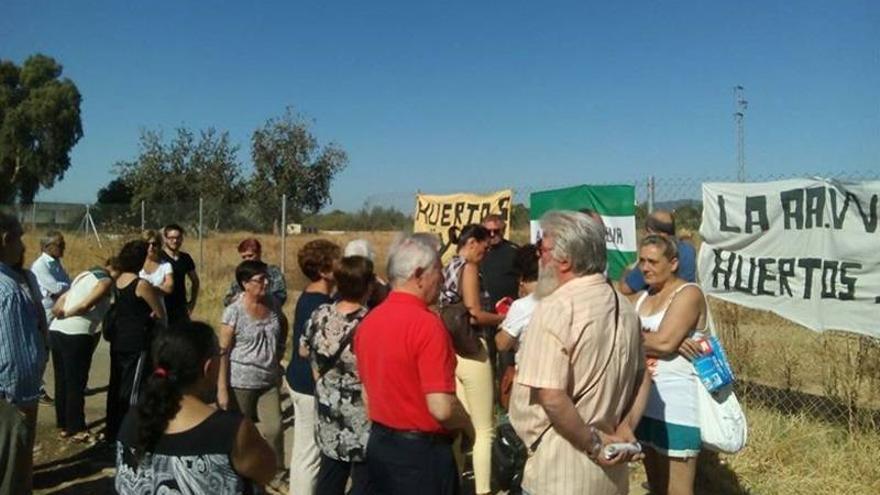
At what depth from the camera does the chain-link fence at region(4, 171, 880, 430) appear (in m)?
6.57

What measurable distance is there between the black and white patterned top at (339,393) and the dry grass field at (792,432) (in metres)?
2.50

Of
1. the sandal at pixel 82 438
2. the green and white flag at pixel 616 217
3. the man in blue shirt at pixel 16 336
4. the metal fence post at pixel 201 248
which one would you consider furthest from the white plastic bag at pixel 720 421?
the metal fence post at pixel 201 248

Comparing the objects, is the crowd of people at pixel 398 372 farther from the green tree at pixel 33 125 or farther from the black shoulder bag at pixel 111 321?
the green tree at pixel 33 125

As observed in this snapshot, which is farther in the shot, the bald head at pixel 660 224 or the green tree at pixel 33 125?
the green tree at pixel 33 125

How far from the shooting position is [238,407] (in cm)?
525

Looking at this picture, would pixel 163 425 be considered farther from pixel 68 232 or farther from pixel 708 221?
pixel 68 232

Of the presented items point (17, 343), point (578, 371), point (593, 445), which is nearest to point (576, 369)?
point (578, 371)

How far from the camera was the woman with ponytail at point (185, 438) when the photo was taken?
2459 millimetres

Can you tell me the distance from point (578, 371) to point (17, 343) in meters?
3.26

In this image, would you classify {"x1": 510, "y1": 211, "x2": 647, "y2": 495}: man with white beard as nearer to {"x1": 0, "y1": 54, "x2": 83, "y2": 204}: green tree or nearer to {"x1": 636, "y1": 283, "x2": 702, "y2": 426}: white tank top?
{"x1": 636, "y1": 283, "x2": 702, "y2": 426}: white tank top

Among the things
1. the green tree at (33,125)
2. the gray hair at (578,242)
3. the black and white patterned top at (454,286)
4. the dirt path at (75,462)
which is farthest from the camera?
the green tree at (33,125)

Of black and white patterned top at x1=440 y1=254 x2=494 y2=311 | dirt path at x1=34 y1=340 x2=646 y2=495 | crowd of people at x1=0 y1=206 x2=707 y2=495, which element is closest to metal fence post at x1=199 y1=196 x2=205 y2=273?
dirt path at x1=34 y1=340 x2=646 y2=495

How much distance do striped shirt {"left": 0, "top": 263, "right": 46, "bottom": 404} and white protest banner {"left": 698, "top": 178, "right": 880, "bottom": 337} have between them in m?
4.96

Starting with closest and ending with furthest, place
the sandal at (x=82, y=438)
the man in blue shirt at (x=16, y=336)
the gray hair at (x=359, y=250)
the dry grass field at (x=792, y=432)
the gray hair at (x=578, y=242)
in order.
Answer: the gray hair at (x=578, y=242) → the man in blue shirt at (x=16, y=336) → the gray hair at (x=359, y=250) → the dry grass field at (x=792, y=432) → the sandal at (x=82, y=438)
